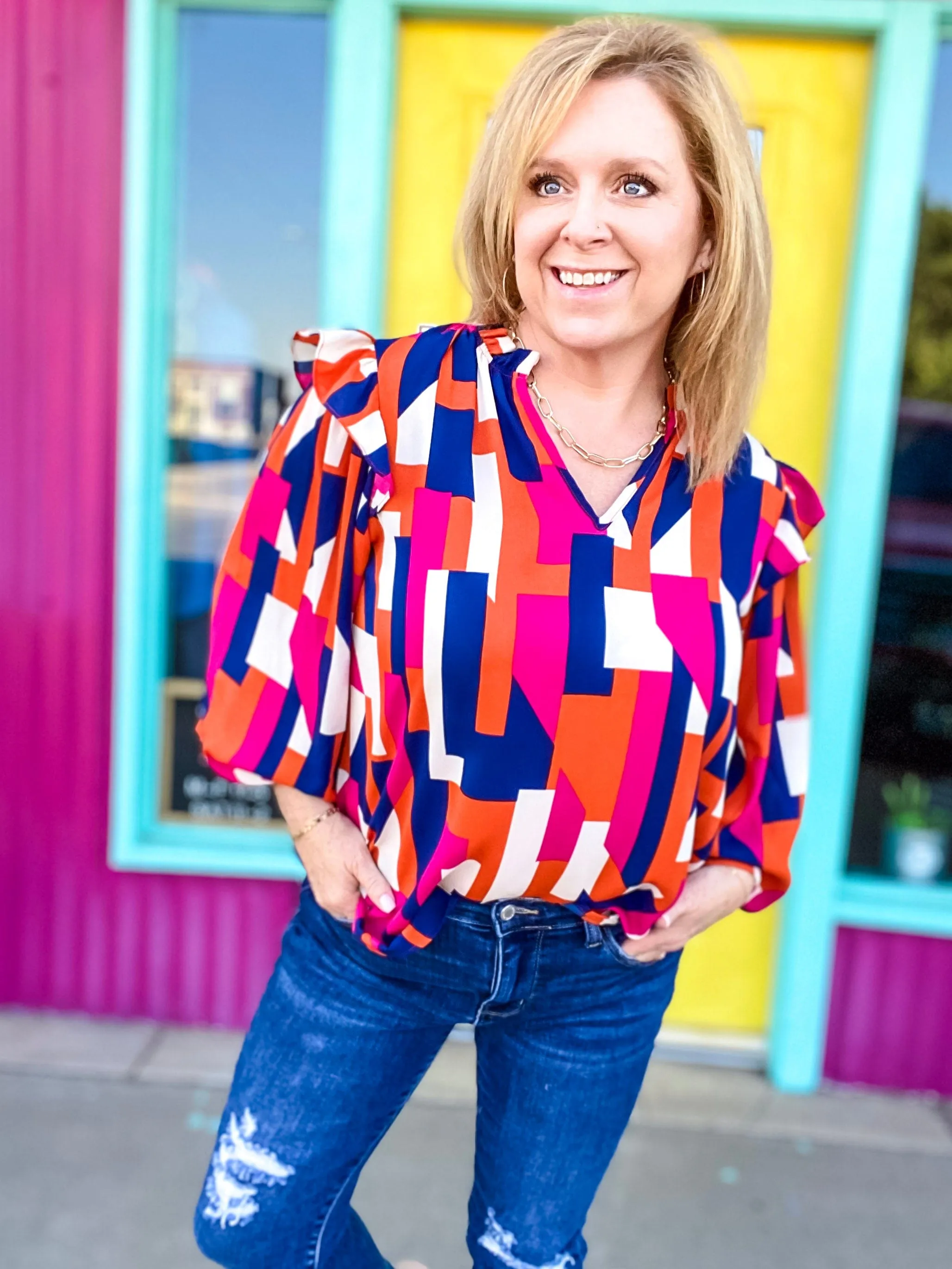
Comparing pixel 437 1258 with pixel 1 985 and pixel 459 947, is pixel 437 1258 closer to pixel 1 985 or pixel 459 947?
pixel 459 947

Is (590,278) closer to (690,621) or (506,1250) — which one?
(690,621)

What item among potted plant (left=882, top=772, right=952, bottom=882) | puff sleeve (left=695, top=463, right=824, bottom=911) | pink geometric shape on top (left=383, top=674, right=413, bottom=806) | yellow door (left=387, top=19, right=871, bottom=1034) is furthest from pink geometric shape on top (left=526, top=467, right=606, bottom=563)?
potted plant (left=882, top=772, right=952, bottom=882)

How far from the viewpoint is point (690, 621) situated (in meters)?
1.25

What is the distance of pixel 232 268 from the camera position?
272cm

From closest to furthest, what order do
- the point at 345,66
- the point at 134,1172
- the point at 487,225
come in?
the point at 487,225 → the point at 134,1172 → the point at 345,66

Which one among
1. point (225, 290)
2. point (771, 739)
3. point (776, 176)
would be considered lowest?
Answer: point (771, 739)

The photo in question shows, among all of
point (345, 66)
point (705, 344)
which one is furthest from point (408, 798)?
point (345, 66)

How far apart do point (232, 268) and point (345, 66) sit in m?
0.55

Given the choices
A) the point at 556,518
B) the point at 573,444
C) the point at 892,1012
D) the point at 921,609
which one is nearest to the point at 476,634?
the point at 556,518

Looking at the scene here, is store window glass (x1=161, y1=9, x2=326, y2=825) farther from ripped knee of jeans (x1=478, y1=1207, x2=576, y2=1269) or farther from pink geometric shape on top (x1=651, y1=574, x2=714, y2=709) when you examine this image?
pink geometric shape on top (x1=651, y1=574, x2=714, y2=709)

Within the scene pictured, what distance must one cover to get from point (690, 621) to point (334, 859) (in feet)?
1.70

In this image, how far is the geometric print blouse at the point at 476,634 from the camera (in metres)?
1.20

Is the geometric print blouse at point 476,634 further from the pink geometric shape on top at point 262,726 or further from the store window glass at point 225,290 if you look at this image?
the store window glass at point 225,290

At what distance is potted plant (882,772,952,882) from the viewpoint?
2904mm
